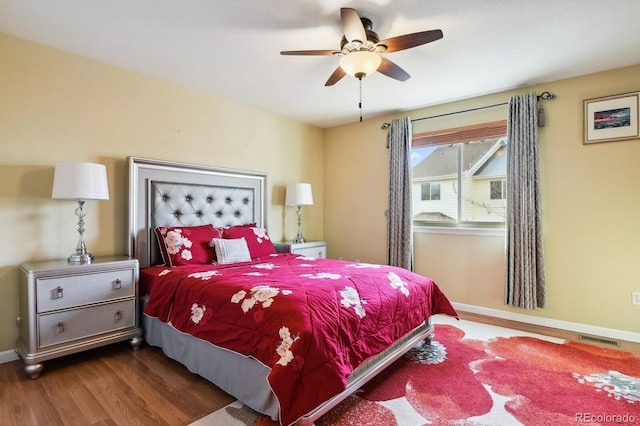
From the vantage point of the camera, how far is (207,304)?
6.36ft

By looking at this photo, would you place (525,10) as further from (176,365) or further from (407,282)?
(176,365)

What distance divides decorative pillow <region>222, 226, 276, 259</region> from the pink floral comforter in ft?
1.69

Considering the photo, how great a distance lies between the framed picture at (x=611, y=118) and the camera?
265 centimetres

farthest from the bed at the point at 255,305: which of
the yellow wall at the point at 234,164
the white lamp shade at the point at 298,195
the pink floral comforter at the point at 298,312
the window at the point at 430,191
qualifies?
the window at the point at 430,191

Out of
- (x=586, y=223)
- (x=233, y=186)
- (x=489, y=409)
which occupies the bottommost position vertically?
(x=489, y=409)

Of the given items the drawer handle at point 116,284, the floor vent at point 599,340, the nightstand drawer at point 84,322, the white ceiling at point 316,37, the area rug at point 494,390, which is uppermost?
the white ceiling at point 316,37

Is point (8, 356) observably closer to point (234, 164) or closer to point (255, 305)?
point (255, 305)

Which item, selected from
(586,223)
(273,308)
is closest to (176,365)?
(273,308)

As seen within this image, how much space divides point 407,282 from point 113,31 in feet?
8.61

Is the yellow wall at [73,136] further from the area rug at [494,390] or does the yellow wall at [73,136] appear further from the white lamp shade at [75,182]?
the area rug at [494,390]

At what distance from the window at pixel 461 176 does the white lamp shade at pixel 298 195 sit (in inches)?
49.9

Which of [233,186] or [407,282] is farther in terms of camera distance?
[233,186]

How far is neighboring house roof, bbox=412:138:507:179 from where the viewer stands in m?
3.38

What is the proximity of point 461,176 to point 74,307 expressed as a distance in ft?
11.9
